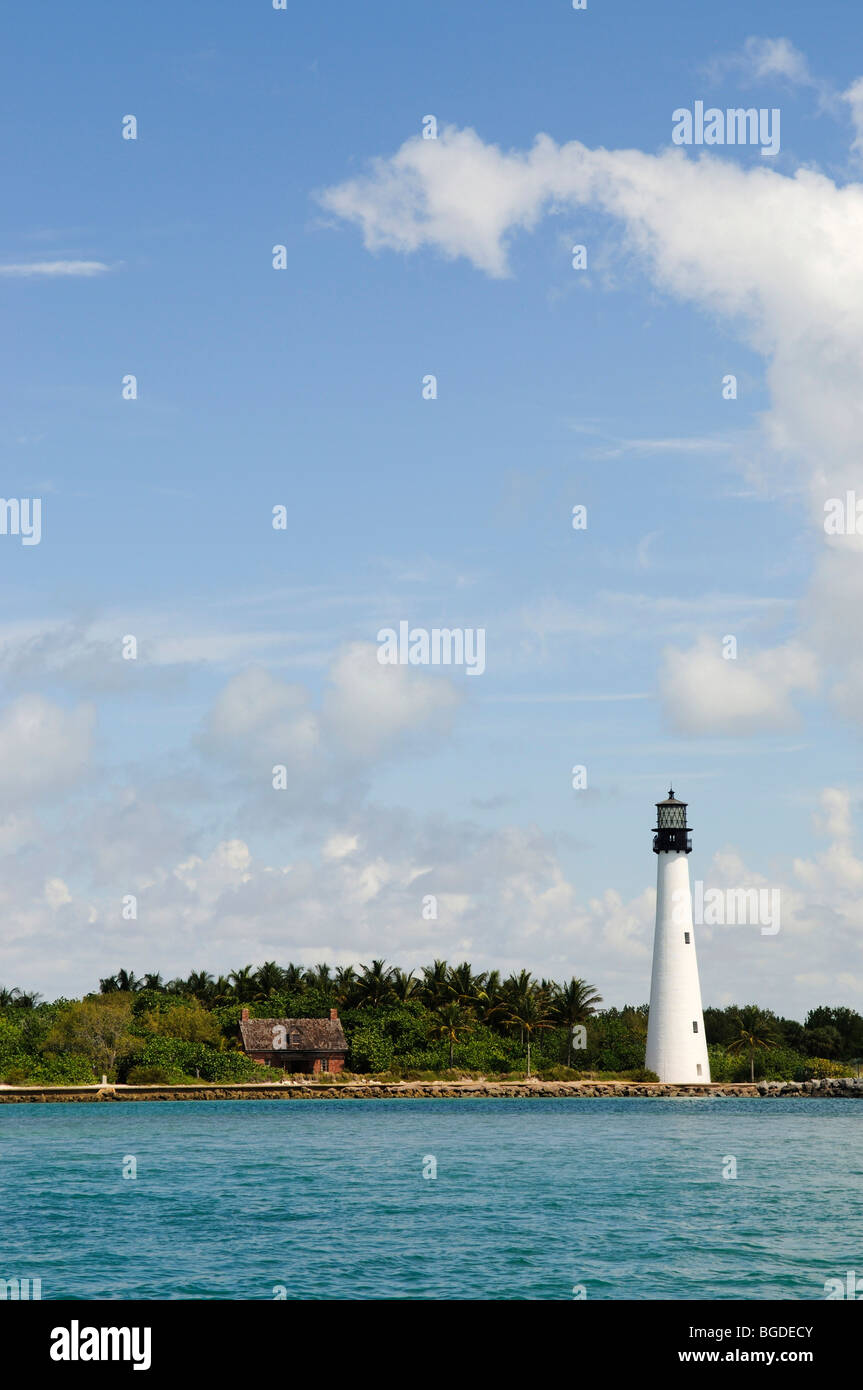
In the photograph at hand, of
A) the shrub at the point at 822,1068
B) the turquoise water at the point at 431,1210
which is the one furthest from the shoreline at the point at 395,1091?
the turquoise water at the point at 431,1210

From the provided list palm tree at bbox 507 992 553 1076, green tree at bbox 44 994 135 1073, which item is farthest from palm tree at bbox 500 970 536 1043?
green tree at bbox 44 994 135 1073

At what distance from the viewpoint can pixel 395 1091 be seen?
93688 millimetres

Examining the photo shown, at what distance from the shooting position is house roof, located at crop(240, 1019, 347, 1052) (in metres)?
101

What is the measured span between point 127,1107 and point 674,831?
34621 millimetres

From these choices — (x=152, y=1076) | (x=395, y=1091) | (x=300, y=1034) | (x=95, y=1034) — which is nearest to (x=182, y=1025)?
(x=152, y=1076)

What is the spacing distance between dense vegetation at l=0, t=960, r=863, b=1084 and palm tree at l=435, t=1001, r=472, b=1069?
0.10 meters

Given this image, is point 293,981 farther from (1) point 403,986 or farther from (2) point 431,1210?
(2) point 431,1210

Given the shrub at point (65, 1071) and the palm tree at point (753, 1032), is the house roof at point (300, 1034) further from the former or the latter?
the palm tree at point (753, 1032)

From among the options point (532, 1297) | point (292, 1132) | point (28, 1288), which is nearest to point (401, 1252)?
point (532, 1297)

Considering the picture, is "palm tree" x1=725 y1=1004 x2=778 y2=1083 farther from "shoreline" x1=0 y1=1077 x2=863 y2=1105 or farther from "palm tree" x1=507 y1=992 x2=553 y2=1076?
"palm tree" x1=507 y1=992 x2=553 y2=1076

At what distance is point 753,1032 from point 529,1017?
18451 mm

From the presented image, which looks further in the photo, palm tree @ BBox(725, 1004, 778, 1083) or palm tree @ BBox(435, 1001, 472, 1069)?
palm tree @ BBox(725, 1004, 778, 1083)
